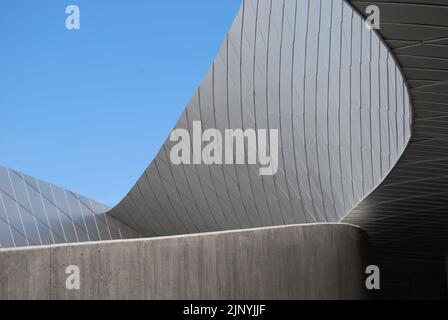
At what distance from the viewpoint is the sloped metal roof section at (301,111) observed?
2433 centimetres

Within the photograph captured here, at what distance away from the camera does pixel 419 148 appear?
19.1 metres

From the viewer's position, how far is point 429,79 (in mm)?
14234

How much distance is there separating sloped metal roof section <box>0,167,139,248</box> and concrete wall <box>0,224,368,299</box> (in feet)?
65.9

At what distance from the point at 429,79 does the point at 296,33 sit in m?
13.5

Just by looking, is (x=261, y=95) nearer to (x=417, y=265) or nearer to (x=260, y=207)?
(x=260, y=207)

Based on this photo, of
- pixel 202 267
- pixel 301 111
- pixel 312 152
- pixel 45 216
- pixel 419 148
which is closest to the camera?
pixel 202 267

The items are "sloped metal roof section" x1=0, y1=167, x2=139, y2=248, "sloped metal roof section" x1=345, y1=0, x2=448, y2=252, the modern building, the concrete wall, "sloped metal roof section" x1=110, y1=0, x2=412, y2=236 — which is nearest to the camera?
the concrete wall

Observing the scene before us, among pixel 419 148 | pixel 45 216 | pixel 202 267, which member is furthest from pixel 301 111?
pixel 202 267

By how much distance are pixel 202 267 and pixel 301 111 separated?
18434 mm

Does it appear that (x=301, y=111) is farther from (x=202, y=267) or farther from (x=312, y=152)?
(x=202, y=267)

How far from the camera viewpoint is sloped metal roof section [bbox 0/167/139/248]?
32.7 metres

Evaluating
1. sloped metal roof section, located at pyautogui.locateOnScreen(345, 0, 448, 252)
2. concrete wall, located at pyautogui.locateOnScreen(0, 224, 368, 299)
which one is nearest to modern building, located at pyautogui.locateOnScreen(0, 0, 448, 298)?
sloped metal roof section, located at pyautogui.locateOnScreen(345, 0, 448, 252)

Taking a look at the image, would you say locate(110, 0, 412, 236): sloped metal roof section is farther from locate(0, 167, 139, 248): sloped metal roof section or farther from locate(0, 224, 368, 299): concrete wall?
locate(0, 224, 368, 299): concrete wall

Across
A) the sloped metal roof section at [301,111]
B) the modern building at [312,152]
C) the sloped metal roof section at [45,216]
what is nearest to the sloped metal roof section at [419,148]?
the modern building at [312,152]
